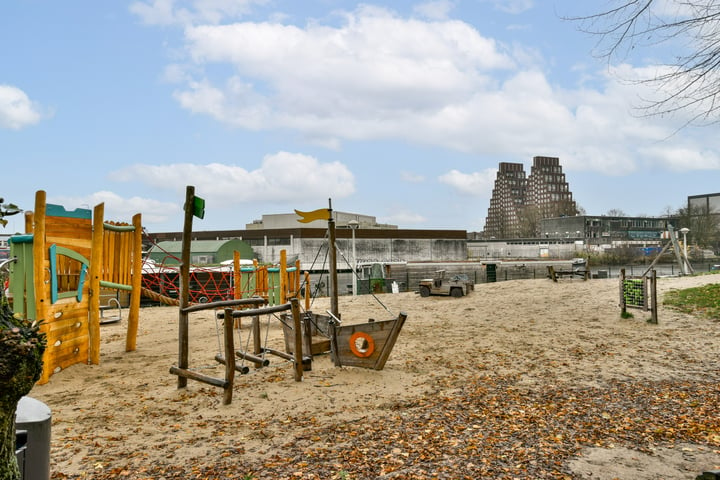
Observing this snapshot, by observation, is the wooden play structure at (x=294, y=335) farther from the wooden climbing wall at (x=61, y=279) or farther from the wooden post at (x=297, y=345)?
the wooden climbing wall at (x=61, y=279)

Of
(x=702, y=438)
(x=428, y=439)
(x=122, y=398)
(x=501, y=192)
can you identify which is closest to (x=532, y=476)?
(x=428, y=439)

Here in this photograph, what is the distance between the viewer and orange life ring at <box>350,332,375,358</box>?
8.12m

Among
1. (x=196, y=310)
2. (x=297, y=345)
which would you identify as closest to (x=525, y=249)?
(x=297, y=345)

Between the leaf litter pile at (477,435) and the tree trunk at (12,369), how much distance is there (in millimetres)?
2667

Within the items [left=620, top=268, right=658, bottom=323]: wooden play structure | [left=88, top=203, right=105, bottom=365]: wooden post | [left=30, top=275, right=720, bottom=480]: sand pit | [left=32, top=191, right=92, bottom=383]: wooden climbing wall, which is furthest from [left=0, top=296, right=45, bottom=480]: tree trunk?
[left=620, top=268, right=658, bottom=323]: wooden play structure

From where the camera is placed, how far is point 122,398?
7.16 metres

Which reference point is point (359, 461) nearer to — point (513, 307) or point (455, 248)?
point (513, 307)

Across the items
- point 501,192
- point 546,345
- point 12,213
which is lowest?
point 546,345

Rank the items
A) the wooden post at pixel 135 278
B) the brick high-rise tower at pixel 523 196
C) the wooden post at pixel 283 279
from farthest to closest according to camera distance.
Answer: the brick high-rise tower at pixel 523 196, the wooden post at pixel 283 279, the wooden post at pixel 135 278

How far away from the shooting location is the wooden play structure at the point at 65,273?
7934mm

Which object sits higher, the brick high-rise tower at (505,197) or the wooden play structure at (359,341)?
the brick high-rise tower at (505,197)

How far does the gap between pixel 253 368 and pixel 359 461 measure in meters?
4.76

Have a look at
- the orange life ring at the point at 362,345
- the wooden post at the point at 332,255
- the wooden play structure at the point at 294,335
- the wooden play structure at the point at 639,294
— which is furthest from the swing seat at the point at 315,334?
the wooden play structure at the point at 639,294

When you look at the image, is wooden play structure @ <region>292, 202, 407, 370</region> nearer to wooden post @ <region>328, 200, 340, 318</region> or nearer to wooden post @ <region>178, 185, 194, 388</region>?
wooden post @ <region>328, 200, 340, 318</region>
